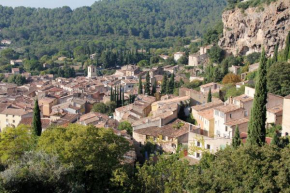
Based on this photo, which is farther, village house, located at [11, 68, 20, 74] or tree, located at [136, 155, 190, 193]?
village house, located at [11, 68, 20, 74]

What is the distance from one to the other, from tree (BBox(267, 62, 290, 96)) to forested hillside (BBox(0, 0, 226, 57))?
252 ft

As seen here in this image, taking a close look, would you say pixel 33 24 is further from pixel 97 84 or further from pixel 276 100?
pixel 276 100

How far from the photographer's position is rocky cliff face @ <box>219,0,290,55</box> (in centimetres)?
4728

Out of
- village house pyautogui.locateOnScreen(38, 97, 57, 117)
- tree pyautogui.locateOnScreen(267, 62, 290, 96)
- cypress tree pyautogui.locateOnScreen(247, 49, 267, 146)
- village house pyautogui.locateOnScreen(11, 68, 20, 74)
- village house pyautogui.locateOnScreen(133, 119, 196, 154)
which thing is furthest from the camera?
village house pyautogui.locateOnScreen(11, 68, 20, 74)

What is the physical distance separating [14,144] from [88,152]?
14.3 ft

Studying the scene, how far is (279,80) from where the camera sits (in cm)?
3036

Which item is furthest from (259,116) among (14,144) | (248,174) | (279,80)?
(14,144)

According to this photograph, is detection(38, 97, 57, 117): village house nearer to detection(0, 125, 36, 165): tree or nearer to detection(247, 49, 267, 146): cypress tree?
detection(0, 125, 36, 165): tree

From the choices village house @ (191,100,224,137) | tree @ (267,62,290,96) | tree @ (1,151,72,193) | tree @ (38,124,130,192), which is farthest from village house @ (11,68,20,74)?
tree @ (1,151,72,193)

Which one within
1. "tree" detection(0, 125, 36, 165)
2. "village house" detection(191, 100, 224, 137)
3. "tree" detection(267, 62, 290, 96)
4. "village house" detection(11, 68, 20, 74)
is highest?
"tree" detection(267, 62, 290, 96)

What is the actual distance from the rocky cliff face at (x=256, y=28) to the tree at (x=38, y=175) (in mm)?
32611

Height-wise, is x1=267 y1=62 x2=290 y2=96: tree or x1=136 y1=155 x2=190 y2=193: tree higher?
x1=267 y1=62 x2=290 y2=96: tree

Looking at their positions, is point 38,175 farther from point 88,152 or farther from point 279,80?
point 279,80

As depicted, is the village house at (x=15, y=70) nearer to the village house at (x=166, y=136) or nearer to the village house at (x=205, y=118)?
the village house at (x=205, y=118)
